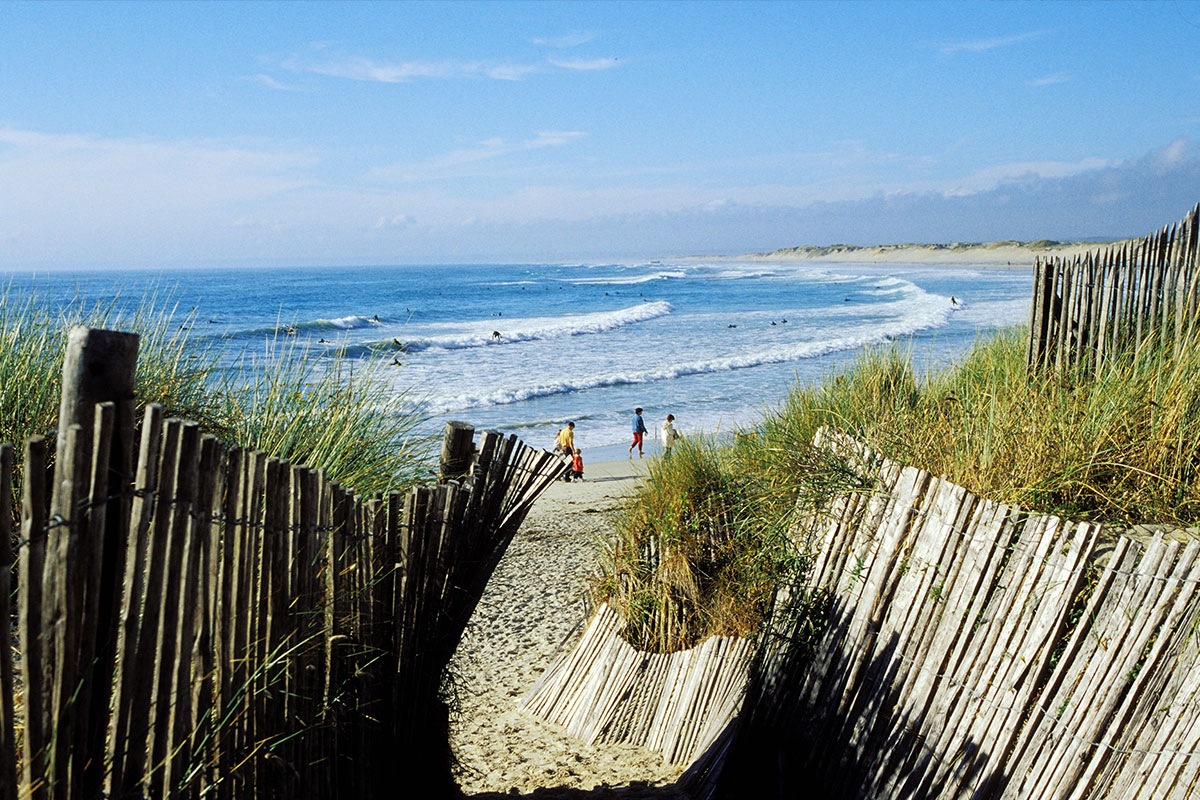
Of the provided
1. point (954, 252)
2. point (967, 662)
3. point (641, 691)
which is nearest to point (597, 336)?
point (641, 691)

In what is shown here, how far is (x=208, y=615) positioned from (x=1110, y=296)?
22.4 feet

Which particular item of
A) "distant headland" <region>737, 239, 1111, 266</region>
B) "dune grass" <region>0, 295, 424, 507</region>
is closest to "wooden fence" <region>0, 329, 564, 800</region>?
"dune grass" <region>0, 295, 424, 507</region>

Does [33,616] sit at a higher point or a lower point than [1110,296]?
lower

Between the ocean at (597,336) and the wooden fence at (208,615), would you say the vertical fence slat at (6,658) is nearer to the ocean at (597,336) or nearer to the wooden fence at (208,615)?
the wooden fence at (208,615)

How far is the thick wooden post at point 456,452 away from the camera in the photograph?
155 inches

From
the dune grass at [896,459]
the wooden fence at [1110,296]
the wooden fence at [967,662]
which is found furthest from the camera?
the wooden fence at [1110,296]

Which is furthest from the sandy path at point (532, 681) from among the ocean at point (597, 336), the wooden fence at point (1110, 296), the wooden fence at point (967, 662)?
the wooden fence at point (1110, 296)

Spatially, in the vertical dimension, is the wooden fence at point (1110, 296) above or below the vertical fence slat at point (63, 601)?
above

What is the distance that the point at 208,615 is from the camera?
2.47m

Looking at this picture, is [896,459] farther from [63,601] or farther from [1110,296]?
[63,601]

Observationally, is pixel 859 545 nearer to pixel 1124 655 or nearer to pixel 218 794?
pixel 1124 655

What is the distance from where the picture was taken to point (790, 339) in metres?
37.0

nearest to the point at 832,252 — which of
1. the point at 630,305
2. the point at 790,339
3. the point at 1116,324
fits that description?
the point at 630,305

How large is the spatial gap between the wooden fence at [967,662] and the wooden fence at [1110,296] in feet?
9.69
